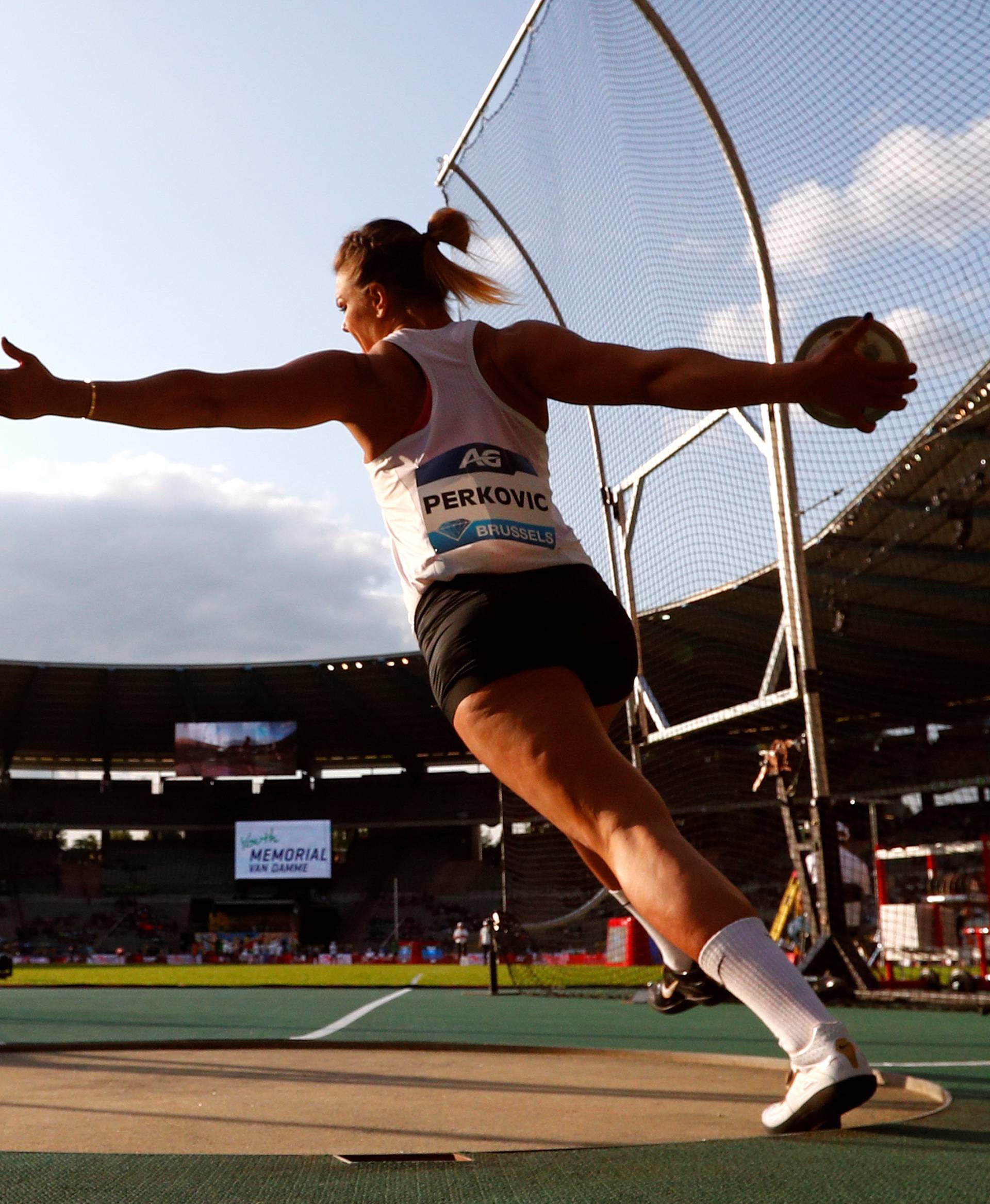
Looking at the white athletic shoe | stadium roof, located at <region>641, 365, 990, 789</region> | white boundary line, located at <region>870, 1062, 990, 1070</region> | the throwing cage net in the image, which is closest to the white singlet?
the white athletic shoe

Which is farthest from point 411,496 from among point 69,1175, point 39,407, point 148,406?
point 69,1175

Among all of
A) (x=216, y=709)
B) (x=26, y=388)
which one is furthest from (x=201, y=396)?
(x=216, y=709)

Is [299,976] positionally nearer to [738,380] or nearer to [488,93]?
[488,93]

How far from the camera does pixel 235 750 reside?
4141 centimetres

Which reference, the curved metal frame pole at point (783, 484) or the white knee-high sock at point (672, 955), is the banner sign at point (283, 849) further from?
the white knee-high sock at point (672, 955)

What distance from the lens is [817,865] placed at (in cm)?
627

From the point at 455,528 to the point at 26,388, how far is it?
0.70m

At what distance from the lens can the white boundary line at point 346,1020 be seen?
16.8 feet

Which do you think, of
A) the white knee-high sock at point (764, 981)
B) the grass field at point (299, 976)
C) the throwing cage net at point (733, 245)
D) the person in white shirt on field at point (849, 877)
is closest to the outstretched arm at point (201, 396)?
the white knee-high sock at point (764, 981)

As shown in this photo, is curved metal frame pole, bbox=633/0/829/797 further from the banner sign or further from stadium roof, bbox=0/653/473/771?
the banner sign

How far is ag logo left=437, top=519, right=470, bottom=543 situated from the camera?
1.95m

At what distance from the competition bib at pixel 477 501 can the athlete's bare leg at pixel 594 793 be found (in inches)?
10.3

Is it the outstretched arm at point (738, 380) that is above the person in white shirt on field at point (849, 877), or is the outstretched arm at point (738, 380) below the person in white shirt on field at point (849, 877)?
above

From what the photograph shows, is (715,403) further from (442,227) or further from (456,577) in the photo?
(442,227)
